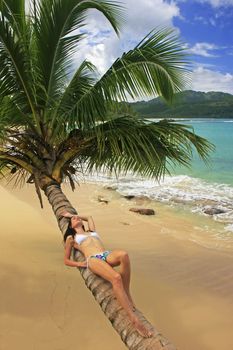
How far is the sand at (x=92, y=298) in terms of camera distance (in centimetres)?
563

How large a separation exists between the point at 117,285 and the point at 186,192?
555 inches

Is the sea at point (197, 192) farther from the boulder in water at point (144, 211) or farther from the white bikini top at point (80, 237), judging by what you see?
the white bikini top at point (80, 237)

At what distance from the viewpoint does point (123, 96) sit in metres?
6.48

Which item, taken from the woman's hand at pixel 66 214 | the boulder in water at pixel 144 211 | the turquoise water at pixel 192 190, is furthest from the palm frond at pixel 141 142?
the boulder in water at pixel 144 211

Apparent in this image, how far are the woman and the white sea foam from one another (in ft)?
28.2

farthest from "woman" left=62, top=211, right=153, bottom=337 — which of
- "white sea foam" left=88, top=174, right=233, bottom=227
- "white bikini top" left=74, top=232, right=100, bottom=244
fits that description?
"white sea foam" left=88, top=174, right=233, bottom=227

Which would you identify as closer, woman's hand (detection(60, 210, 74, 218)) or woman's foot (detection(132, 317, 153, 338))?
woman's foot (detection(132, 317, 153, 338))

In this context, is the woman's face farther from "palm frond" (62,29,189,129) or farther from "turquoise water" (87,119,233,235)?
"turquoise water" (87,119,233,235)

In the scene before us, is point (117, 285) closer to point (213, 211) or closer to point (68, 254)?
point (68, 254)

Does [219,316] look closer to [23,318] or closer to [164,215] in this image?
[23,318]

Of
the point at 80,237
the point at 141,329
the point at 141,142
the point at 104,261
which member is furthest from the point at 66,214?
the point at 141,329

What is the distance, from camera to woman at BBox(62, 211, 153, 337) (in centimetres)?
373

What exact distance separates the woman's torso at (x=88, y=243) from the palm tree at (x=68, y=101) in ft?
4.58

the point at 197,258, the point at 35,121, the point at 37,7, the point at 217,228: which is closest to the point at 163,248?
the point at 197,258
